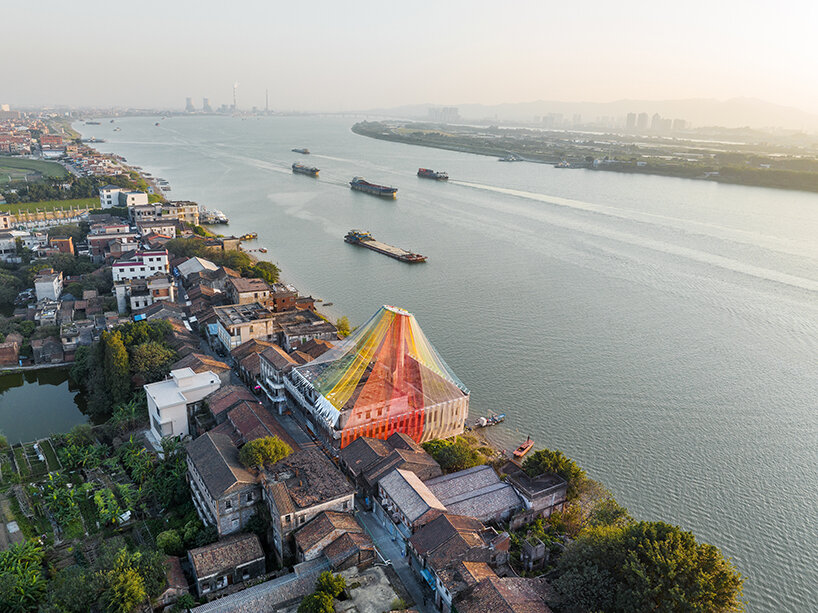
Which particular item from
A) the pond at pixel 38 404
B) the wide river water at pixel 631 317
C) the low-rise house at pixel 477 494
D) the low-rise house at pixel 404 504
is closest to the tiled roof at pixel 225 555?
the low-rise house at pixel 404 504

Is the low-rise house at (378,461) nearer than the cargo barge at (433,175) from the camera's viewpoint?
Yes

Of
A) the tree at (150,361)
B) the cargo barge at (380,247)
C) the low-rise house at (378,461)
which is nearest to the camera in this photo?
the low-rise house at (378,461)

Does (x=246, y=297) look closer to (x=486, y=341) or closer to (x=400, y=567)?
(x=486, y=341)

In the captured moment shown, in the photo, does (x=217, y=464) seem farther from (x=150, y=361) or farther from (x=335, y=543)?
(x=150, y=361)

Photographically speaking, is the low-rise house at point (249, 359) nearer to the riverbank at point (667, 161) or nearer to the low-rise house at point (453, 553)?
the low-rise house at point (453, 553)

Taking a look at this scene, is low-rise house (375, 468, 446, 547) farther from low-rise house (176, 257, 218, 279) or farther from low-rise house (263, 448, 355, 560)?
low-rise house (176, 257, 218, 279)

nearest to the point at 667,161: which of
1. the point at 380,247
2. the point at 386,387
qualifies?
the point at 380,247

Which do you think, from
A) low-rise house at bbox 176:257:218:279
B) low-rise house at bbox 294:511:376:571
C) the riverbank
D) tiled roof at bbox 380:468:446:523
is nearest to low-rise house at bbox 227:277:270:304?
low-rise house at bbox 176:257:218:279
